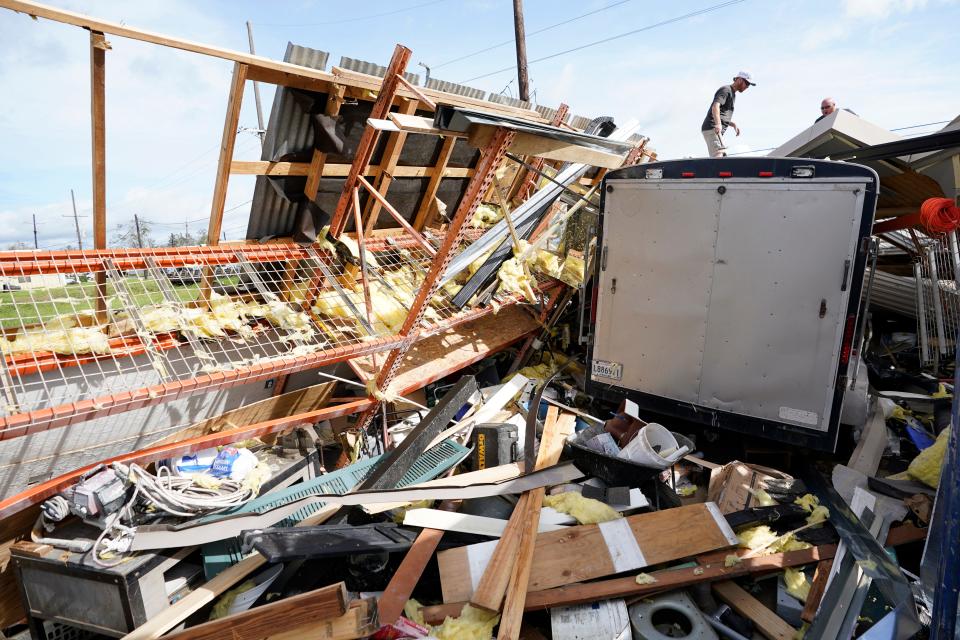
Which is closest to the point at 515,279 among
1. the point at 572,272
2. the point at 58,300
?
the point at 572,272

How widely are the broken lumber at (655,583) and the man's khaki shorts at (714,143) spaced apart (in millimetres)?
5433

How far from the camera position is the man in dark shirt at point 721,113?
7.05m

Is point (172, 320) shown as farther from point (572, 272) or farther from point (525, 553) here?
point (572, 272)

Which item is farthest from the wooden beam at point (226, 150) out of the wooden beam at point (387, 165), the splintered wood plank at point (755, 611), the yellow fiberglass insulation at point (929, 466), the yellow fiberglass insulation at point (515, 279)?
the yellow fiberglass insulation at point (929, 466)

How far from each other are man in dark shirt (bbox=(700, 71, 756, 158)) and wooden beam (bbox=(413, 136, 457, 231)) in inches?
149

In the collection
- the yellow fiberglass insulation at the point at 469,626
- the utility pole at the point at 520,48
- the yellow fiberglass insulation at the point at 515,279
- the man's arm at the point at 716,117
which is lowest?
the yellow fiberglass insulation at the point at 469,626

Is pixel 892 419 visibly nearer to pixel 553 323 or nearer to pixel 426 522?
pixel 553 323

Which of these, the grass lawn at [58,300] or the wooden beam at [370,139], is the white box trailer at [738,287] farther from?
the grass lawn at [58,300]

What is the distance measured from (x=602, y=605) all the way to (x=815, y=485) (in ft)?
6.65

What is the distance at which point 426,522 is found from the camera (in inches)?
128

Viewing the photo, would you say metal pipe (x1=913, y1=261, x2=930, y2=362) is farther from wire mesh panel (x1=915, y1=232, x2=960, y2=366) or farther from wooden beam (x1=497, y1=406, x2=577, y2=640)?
wooden beam (x1=497, y1=406, x2=577, y2=640)

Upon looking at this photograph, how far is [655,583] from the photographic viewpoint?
292 centimetres

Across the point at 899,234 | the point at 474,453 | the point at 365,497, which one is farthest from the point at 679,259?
the point at 899,234

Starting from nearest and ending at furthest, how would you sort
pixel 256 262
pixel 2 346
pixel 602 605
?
pixel 602 605, pixel 2 346, pixel 256 262
